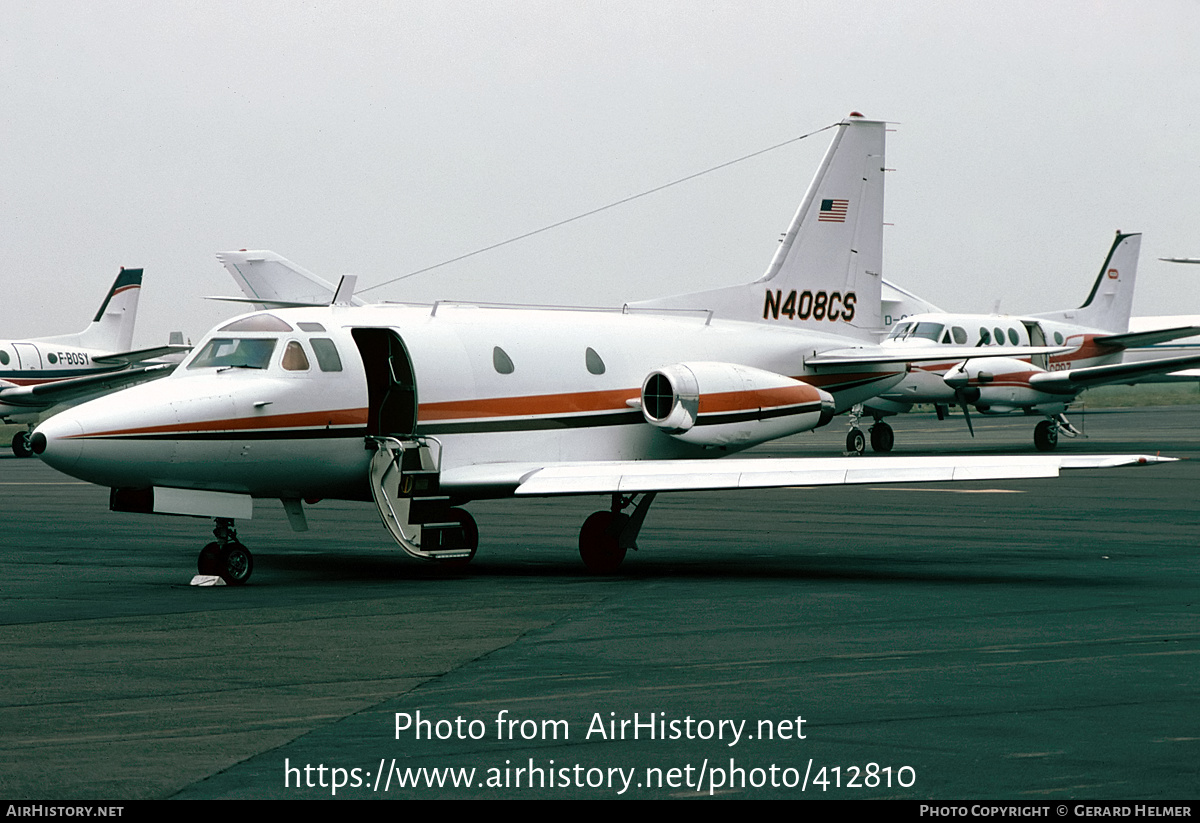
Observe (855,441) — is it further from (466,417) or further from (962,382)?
(466,417)

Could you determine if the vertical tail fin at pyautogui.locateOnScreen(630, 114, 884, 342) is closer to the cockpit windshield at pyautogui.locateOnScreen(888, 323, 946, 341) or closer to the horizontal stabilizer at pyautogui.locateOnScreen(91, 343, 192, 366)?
the cockpit windshield at pyautogui.locateOnScreen(888, 323, 946, 341)

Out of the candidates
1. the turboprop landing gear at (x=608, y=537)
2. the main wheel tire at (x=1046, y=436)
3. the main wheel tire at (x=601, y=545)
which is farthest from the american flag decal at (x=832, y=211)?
the main wheel tire at (x=1046, y=436)

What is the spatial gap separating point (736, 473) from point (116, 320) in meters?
48.8

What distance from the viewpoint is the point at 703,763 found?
22.4ft

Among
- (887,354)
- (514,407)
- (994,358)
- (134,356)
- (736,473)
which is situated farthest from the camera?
(134,356)

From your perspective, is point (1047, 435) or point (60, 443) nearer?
point (60, 443)

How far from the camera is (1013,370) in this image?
38.3 m

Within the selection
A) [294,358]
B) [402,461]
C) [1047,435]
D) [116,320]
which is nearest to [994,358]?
[1047,435]

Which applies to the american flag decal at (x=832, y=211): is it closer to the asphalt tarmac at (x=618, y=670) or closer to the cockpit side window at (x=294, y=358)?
the asphalt tarmac at (x=618, y=670)

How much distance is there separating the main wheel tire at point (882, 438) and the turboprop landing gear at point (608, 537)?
893 inches

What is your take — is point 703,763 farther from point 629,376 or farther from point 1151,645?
point 629,376

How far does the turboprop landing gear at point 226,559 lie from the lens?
46.4ft

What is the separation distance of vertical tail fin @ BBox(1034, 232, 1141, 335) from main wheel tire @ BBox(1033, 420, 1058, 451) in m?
9.02

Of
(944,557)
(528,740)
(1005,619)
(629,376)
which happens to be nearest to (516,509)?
(629,376)
